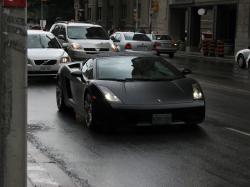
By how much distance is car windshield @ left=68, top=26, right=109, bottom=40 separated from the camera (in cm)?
2436

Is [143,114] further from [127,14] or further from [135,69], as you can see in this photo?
[127,14]

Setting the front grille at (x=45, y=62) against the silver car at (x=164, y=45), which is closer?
the front grille at (x=45, y=62)

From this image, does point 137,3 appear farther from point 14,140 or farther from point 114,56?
point 14,140

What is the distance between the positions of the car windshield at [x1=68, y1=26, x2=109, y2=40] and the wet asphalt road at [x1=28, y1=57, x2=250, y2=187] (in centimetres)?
1221

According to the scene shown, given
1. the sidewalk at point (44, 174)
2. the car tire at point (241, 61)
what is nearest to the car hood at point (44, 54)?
the sidewalk at point (44, 174)

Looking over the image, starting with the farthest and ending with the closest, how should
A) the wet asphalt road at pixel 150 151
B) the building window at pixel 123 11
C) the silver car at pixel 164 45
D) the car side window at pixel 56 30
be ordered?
the building window at pixel 123 11
the silver car at pixel 164 45
the car side window at pixel 56 30
the wet asphalt road at pixel 150 151

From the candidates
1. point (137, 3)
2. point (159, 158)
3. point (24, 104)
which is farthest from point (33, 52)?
point (137, 3)

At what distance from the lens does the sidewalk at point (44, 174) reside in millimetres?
6409

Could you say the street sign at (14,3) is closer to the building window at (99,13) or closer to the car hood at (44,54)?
the car hood at (44,54)

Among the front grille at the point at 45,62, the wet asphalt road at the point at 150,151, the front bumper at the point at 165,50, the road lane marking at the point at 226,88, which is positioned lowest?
the front bumper at the point at 165,50

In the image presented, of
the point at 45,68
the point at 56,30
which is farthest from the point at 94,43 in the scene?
the point at 45,68

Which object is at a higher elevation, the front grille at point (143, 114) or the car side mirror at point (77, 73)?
the car side mirror at point (77, 73)

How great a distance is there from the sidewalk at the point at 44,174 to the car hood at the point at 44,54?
10.1 metres

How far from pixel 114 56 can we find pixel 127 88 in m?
1.48
